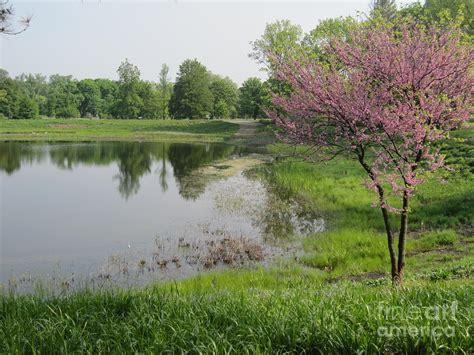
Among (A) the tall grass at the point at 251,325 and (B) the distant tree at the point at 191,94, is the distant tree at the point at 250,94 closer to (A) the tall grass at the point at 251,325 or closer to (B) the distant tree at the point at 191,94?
(B) the distant tree at the point at 191,94

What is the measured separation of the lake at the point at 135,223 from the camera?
13672 millimetres

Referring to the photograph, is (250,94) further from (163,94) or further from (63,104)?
(63,104)

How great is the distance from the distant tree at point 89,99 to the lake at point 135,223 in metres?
91.5

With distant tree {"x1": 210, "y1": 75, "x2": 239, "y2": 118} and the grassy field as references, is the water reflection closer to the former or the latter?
the grassy field

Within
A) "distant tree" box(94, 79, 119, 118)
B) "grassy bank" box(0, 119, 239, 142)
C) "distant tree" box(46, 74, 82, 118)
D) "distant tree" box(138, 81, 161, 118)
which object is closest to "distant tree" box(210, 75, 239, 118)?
"grassy bank" box(0, 119, 239, 142)

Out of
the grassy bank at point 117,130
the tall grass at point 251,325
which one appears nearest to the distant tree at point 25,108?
the grassy bank at point 117,130

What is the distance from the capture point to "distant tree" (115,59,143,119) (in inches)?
3873

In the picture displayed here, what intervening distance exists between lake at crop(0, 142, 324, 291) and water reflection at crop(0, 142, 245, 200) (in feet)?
0.86

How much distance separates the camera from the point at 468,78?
10.2 meters

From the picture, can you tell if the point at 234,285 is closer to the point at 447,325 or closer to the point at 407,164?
the point at 407,164

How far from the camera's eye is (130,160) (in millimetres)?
44031

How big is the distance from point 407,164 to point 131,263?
30.9 ft

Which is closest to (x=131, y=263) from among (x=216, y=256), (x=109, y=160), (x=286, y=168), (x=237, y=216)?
(x=216, y=256)

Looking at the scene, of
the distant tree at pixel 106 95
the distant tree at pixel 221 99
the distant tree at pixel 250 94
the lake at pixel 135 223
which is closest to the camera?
the lake at pixel 135 223
